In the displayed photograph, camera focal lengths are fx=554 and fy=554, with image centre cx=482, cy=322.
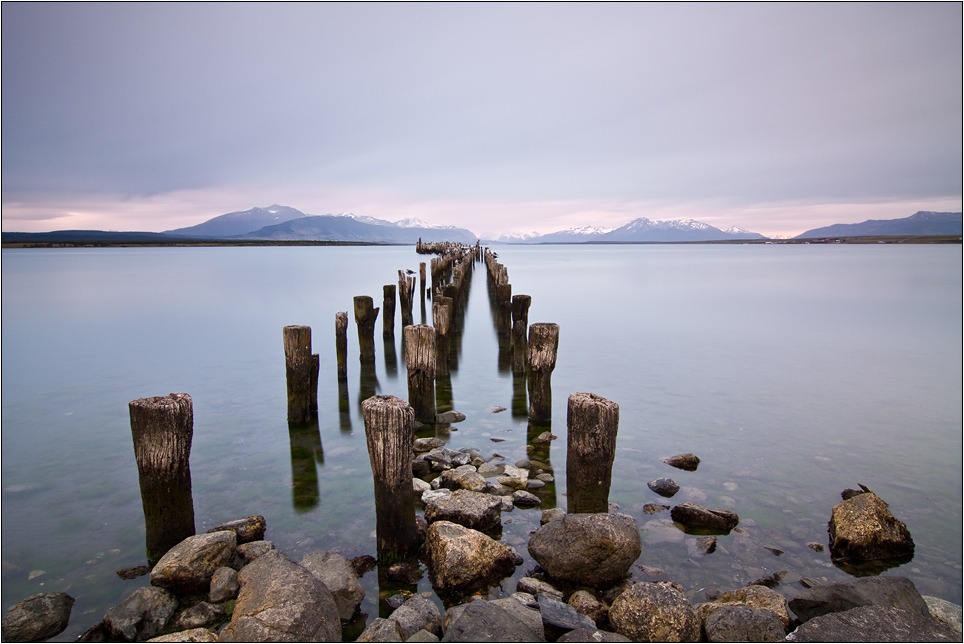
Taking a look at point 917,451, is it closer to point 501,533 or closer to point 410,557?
point 501,533

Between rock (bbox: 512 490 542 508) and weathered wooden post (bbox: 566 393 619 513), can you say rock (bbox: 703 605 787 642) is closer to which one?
weathered wooden post (bbox: 566 393 619 513)

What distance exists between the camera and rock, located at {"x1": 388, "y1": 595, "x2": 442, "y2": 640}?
3.92 metres

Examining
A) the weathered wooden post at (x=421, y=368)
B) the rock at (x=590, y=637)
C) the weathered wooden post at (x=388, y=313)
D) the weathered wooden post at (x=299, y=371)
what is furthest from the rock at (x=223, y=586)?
the weathered wooden post at (x=388, y=313)

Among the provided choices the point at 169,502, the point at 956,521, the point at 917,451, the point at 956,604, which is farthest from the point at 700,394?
the point at 169,502

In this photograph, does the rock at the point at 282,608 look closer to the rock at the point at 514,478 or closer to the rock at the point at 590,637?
the rock at the point at 590,637

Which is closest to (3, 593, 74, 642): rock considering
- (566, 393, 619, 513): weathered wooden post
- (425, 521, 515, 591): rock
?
(425, 521, 515, 591): rock

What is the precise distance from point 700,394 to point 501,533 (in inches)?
262

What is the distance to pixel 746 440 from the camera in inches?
323

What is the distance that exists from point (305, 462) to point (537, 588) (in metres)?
Result: 4.12

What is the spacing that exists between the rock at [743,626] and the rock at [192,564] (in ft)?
12.6

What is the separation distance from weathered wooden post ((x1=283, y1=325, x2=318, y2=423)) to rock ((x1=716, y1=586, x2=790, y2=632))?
19.7 ft

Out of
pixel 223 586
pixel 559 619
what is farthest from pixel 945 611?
pixel 223 586

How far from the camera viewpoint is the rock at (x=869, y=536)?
5027mm

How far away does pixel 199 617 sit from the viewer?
414cm
